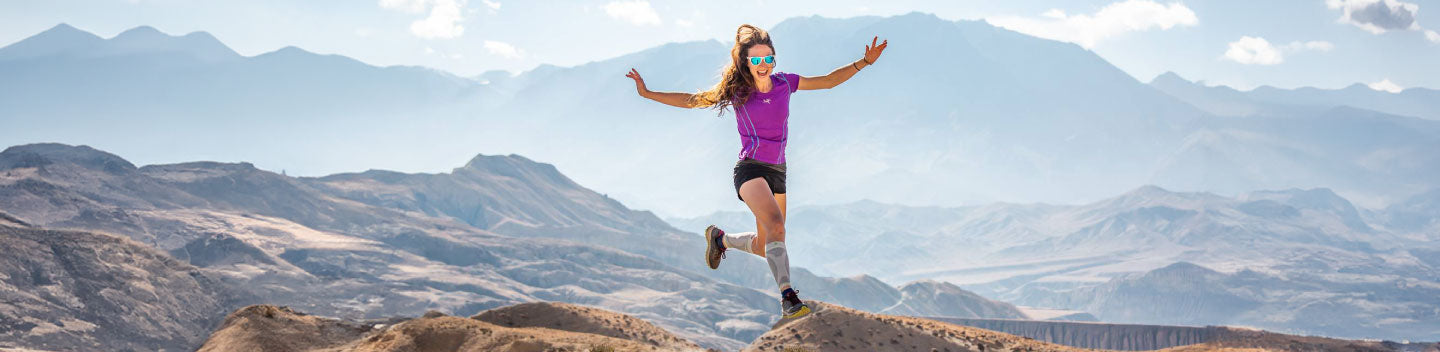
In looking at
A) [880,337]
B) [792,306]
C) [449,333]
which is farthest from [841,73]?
[880,337]

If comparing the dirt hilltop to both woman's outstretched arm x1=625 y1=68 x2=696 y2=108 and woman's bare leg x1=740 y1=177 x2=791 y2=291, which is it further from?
woman's bare leg x1=740 y1=177 x2=791 y2=291

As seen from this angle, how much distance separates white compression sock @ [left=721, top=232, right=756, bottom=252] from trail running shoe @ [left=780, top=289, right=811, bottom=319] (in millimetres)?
835

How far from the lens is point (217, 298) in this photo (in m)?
153

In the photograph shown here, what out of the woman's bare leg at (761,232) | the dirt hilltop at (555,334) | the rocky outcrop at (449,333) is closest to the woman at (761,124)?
the woman's bare leg at (761,232)

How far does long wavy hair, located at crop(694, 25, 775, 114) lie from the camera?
10500 mm

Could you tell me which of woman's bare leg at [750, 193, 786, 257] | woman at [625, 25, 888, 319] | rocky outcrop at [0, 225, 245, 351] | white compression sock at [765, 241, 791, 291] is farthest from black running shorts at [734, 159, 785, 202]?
rocky outcrop at [0, 225, 245, 351]

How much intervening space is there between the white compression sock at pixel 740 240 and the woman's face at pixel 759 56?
1606mm

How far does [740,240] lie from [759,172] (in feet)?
3.73

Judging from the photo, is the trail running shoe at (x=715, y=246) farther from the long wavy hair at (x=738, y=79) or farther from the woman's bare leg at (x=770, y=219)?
the long wavy hair at (x=738, y=79)

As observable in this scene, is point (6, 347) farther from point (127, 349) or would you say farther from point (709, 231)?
point (709, 231)

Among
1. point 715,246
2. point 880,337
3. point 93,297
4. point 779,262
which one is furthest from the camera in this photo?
point 93,297

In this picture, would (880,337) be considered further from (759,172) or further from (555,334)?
→ (759,172)

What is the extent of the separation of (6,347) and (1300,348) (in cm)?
11119

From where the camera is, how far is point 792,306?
10.4 metres
